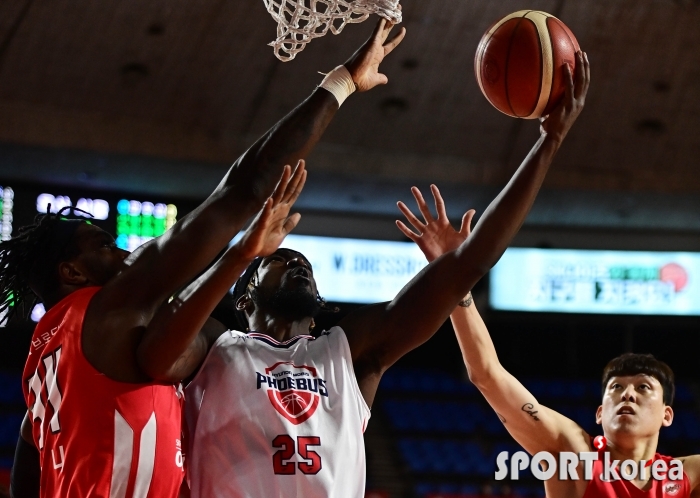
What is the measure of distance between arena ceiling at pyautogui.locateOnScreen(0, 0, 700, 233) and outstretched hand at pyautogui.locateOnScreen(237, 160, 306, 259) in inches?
317

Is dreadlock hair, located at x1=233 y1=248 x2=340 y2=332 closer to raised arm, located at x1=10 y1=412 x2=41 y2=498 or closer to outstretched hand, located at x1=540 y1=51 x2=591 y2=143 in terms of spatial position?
raised arm, located at x1=10 y1=412 x2=41 y2=498

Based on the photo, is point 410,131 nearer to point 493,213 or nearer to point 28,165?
point 28,165

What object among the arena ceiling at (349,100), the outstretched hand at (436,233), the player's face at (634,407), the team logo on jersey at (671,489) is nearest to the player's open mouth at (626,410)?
the player's face at (634,407)

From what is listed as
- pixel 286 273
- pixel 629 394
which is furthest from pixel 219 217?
pixel 629 394

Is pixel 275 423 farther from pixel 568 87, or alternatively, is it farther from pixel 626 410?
pixel 626 410

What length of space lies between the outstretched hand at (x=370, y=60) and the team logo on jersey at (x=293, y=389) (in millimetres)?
986

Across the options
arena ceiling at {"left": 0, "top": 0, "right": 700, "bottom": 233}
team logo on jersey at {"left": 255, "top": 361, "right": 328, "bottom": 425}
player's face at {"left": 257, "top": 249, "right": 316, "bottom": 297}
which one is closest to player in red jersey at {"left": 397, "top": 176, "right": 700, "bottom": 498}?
player's face at {"left": 257, "top": 249, "right": 316, "bottom": 297}

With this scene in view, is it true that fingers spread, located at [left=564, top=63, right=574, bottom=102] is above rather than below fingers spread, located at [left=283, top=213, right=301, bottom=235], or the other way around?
above

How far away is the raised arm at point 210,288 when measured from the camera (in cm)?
234

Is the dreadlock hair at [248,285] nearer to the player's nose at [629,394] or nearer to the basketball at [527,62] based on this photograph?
the basketball at [527,62]

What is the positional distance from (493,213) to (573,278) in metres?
12.0

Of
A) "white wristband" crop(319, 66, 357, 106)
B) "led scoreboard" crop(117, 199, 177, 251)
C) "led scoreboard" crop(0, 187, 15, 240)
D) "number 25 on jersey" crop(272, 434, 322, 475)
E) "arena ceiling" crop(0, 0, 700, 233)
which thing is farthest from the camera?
"led scoreboard" crop(117, 199, 177, 251)

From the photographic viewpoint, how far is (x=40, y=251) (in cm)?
287

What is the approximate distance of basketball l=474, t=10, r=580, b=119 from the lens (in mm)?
2914
